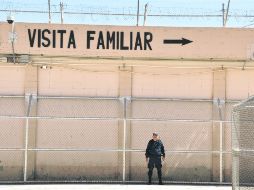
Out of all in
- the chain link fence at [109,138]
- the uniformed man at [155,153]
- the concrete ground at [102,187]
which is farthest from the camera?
the chain link fence at [109,138]

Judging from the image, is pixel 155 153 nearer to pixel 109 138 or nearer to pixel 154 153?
pixel 154 153

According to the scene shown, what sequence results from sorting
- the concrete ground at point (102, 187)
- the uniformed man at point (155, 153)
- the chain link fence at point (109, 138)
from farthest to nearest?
1. the chain link fence at point (109, 138)
2. the uniformed man at point (155, 153)
3. the concrete ground at point (102, 187)

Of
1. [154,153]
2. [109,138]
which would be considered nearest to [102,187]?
[154,153]

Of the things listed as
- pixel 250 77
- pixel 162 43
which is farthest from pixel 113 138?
pixel 250 77

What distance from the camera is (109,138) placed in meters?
17.0

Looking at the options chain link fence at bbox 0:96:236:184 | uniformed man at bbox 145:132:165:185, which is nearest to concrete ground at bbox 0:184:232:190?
uniformed man at bbox 145:132:165:185

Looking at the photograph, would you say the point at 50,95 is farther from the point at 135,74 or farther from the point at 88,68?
the point at 135,74

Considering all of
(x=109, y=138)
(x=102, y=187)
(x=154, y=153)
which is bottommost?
(x=102, y=187)

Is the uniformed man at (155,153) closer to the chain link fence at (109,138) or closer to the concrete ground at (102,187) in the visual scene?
the concrete ground at (102,187)

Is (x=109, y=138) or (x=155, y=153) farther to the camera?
(x=109, y=138)

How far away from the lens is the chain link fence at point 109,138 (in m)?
16.8

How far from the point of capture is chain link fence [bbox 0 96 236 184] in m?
16.8

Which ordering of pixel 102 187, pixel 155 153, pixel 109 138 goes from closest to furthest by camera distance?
pixel 102 187
pixel 155 153
pixel 109 138

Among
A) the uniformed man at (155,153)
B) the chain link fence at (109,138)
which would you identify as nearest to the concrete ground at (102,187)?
the uniformed man at (155,153)
